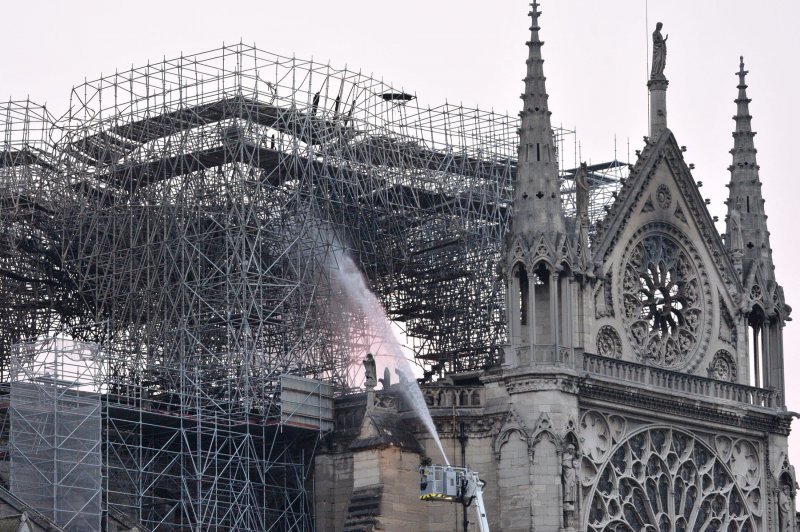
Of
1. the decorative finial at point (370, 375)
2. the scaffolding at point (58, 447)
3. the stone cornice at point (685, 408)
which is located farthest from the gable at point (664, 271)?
the scaffolding at point (58, 447)

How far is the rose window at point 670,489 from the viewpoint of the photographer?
71.6 metres

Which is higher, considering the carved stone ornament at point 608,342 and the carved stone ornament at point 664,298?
the carved stone ornament at point 664,298

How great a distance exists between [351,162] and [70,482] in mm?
16290

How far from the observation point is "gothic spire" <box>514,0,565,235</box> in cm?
7144

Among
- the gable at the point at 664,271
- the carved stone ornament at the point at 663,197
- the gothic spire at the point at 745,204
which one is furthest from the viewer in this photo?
the gothic spire at the point at 745,204

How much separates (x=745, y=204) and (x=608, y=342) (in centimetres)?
995

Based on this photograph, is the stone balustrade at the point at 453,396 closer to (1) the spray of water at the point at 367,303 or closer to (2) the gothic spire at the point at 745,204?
(1) the spray of water at the point at 367,303

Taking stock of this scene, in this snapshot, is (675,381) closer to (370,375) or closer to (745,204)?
(745,204)

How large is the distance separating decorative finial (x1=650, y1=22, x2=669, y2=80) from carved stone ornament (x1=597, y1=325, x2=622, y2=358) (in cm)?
981

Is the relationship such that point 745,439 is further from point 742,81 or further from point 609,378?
point 742,81

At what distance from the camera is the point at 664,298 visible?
75.8 metres

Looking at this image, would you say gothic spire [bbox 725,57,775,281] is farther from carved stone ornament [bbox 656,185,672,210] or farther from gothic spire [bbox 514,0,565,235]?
gothic spire [bbox 514,0,565,235]

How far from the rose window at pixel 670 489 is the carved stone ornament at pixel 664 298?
9.21 feet

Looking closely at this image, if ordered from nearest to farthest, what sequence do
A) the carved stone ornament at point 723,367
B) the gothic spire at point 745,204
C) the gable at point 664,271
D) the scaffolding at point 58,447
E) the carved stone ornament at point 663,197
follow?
the scaffolding at point 58,447, the gable at point 664,271, the carved stone ornament at point 663,197, the carved stone ornament at point 723,367, the gothic spire at point 745,204
